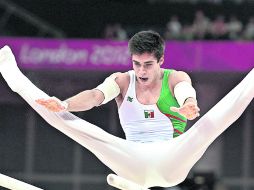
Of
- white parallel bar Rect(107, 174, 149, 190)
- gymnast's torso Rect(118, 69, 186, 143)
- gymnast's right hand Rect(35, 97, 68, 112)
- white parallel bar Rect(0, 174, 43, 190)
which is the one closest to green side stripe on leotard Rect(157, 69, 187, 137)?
gymnast's torso Rect(118, 69, 186, 143)

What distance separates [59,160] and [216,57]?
4.68m

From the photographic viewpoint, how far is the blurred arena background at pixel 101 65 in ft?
47.8

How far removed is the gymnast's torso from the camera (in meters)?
6.49

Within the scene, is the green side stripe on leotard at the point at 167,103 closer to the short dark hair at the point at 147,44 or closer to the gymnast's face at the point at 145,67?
the gymnast's face at the point at 145,67

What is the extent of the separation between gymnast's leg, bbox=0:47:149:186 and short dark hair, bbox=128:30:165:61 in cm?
79

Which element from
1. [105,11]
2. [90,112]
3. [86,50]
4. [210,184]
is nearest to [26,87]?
[210,184]

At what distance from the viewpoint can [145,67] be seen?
6293 mm

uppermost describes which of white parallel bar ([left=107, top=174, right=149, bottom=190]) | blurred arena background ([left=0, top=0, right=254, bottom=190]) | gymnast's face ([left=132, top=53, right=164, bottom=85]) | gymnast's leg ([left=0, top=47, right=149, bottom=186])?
blurred arena background ([left=0, top=0, right=254, bottom=190])

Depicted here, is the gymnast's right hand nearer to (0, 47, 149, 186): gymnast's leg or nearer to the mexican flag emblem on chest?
(0, 47, 149, 186): gymnast's leg

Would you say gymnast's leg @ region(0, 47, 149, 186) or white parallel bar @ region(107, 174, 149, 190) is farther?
gymnast's leg @ region(0, 47, 149, 186)

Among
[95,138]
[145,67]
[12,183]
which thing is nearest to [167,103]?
[145,67]

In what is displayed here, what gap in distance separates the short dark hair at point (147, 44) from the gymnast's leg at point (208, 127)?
722mm

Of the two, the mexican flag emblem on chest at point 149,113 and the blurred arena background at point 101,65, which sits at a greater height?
the blurred arena background at point 101,65

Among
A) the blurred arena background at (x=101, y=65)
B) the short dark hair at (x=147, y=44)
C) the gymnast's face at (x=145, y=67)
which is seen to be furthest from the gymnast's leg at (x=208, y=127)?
the blurred arena background at (x=101, y=65)
